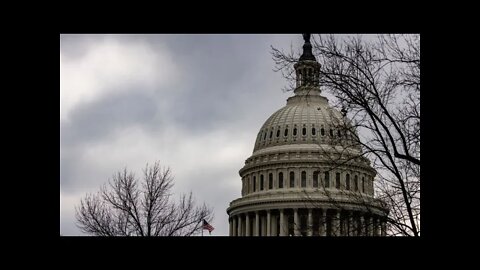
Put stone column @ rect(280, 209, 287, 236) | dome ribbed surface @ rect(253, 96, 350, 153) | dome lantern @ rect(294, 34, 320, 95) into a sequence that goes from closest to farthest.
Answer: dome lantern @ rect(294, 34, 320, 95), stone column @ rect(280, 209, 287, 236), dome ribbed surface @ rect(253, 96, 350, 153)

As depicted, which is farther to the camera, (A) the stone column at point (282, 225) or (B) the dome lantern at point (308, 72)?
(A) the stone column at point (282, 225)

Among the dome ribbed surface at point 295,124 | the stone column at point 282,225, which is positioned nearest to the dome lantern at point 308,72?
the stone column at point 282,225

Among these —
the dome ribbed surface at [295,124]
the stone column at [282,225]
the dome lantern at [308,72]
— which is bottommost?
the dome lantern at [308,72]

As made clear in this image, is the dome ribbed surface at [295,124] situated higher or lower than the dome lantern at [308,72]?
higher

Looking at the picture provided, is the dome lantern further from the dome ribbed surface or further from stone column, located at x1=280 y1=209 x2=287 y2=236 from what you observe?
the dome ribbed surface

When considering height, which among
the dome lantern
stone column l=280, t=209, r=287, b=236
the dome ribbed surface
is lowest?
the dome lantern

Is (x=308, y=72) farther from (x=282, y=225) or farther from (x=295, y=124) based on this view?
(x=295, y=124)

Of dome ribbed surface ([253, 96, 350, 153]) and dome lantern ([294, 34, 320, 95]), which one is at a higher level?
dome ribbed surface ([253, 96, 350, 153])

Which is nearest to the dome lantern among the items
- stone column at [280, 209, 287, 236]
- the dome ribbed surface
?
stone column at [280, 209, 287, 236]

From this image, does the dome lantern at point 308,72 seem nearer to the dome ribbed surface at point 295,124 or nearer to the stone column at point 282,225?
the stone column at point 282,225

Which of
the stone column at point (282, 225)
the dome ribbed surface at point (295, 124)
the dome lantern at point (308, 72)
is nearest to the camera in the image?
the dome lantern at point (308, 72)
